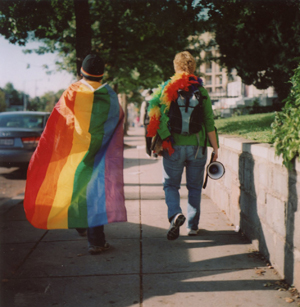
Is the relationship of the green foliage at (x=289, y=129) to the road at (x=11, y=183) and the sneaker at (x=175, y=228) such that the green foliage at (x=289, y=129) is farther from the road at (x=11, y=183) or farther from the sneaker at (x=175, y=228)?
the road at (x=11, y=183)

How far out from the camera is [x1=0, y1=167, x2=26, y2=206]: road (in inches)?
309

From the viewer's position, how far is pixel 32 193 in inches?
154

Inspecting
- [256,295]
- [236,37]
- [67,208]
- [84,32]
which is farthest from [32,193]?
[236,37]

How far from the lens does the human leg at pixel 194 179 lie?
14.0 feet

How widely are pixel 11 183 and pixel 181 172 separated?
5.93m

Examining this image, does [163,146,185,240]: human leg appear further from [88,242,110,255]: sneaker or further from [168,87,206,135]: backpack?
[88,242,110,255]: sneaker

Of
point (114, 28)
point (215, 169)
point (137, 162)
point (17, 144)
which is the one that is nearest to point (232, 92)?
point (114, 28)

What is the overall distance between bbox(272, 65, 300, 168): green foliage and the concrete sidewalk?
107cm

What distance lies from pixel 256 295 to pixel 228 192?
2.21 m

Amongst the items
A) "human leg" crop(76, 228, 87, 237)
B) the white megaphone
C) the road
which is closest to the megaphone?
the white megaphone

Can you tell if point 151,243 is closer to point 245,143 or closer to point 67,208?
point 67,208

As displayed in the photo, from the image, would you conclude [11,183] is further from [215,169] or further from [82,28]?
[215,169]

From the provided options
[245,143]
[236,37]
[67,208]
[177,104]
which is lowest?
[67,208]

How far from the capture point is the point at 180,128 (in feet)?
13.6
